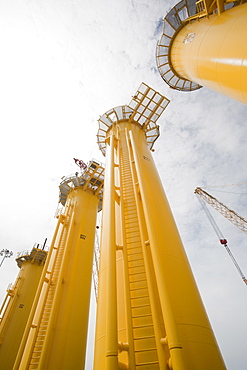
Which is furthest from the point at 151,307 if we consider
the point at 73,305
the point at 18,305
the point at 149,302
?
the point at 18,305

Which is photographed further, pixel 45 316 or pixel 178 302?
pixel 45 316

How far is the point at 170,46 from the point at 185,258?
9297 mm

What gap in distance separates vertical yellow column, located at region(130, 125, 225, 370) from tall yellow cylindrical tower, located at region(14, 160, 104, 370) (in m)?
5.99

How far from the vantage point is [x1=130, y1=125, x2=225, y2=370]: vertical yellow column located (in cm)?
275

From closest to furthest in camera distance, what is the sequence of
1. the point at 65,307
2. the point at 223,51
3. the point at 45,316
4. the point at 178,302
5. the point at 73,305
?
1. the point at 178,302
2. the point at 223,51
3. the point at 45,316
4. the point at 65,307
5. the point at 73,305

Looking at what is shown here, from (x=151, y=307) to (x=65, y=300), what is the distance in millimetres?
8099

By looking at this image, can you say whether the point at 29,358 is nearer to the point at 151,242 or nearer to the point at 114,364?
the point at 114,364

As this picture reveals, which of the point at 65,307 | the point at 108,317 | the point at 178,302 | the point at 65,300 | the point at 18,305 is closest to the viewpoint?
the point at 108,317

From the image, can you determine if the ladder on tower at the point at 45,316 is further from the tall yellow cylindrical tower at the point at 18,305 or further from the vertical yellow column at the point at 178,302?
the tall yellow cylindrical tower at the point at 18,305

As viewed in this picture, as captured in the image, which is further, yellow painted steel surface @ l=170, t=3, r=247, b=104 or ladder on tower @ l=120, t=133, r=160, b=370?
yellow painted steel surface @ l=170, t=3, r=247, b=104

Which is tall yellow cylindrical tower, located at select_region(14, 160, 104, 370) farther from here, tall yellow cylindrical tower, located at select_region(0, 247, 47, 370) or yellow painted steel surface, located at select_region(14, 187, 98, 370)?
tall yellow cylindrical tower, located at select_region(0, 247, 47, 370)

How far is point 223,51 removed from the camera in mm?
4410

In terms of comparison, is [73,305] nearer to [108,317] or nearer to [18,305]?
[108,317]

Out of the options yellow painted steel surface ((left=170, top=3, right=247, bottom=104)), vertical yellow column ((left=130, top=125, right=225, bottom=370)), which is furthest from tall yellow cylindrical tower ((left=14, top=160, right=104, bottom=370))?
yellow painted steel surface ((left=170, top=3, right=247, bottom=104))
